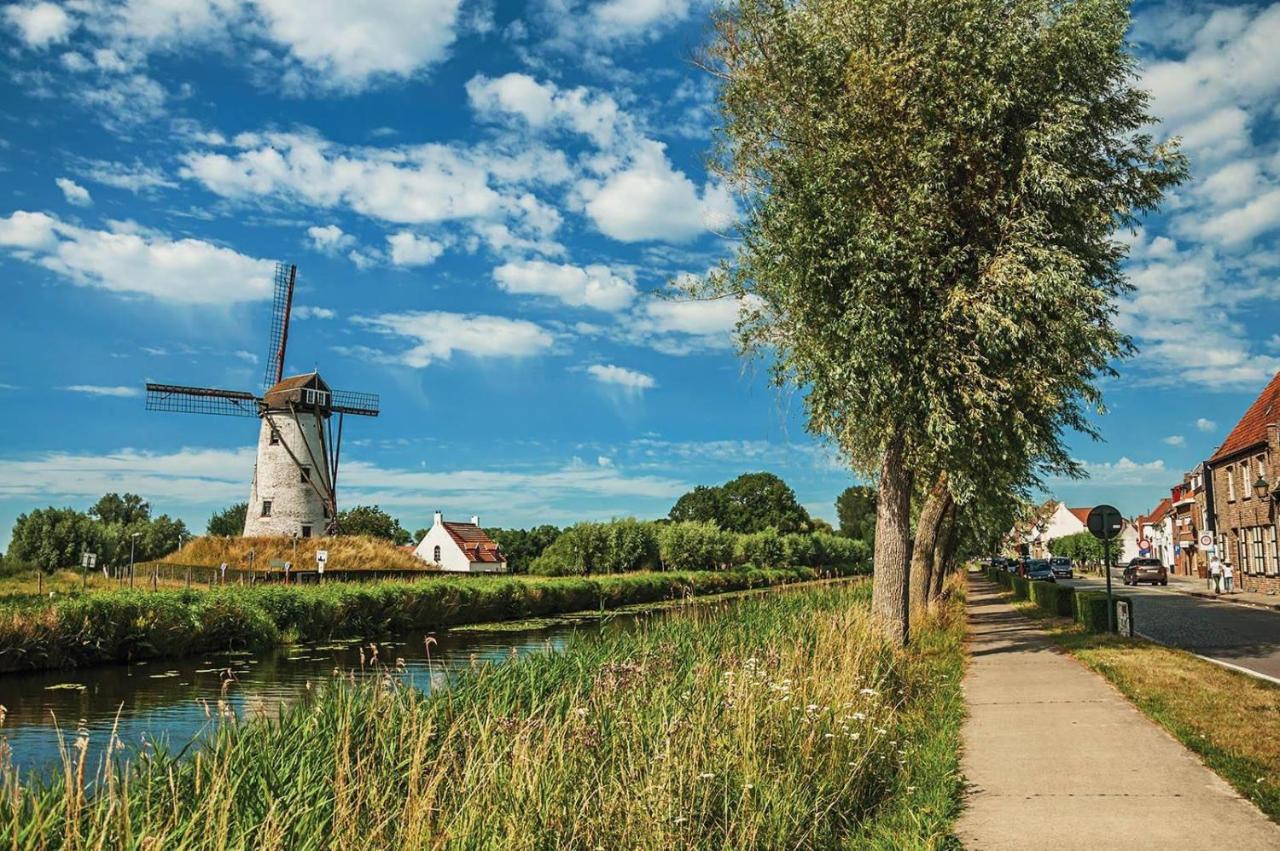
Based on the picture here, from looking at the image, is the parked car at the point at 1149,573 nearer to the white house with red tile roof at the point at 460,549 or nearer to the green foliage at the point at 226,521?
the white house with red tile roof at the point at 460,549

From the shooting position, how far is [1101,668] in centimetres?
1465

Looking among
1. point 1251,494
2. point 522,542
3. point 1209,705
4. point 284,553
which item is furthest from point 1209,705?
point 522,542

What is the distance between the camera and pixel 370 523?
98.8 meters

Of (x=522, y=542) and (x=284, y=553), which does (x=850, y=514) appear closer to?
(x=522, y=542)

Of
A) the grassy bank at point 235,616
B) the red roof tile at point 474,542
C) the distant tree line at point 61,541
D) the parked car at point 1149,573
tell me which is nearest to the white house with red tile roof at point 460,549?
the red roof tile at point 474,542

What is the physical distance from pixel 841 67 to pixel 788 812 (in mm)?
13455

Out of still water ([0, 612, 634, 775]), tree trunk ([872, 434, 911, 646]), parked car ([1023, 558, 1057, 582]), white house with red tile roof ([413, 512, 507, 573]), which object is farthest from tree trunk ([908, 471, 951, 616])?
white house with red tile roof ([413, 512, 507, 573])

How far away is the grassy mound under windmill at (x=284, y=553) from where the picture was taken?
49125 mm

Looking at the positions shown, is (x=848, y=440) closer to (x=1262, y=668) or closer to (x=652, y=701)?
(x=1262, y=668)

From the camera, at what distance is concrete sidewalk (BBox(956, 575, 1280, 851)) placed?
6215 mm

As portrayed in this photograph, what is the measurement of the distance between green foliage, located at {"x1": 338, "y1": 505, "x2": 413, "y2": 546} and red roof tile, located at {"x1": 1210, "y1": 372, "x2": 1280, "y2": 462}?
7210 centimetres

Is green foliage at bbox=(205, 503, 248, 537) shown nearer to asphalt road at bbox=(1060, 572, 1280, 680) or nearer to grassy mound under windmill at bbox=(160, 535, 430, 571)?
grassy mound under windmill at bbox=(160, 535, 430, 571)

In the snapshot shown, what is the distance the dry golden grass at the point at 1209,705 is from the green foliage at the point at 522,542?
8187 centimetres

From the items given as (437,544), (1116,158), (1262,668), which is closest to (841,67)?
(1116,158)
